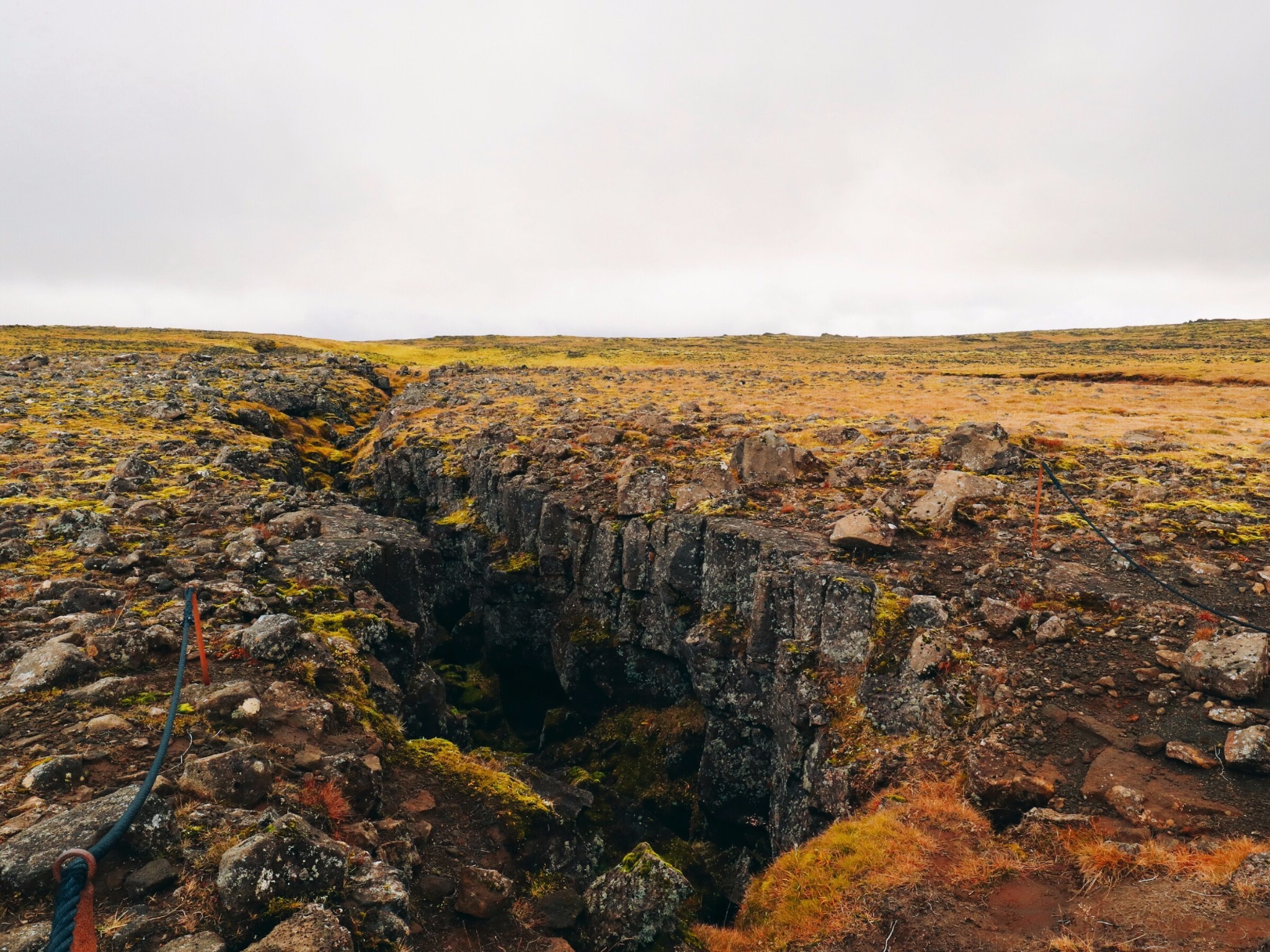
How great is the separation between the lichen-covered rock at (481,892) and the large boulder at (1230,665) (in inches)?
544

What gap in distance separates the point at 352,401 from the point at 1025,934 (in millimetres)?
57993

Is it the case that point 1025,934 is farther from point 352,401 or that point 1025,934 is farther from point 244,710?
point 352,401

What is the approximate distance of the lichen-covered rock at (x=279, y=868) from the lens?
25.2 ft

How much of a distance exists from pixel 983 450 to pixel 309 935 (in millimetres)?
24576

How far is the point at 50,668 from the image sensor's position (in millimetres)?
11219

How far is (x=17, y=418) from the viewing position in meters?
30.9

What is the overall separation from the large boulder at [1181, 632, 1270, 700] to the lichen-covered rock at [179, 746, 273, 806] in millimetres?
17058

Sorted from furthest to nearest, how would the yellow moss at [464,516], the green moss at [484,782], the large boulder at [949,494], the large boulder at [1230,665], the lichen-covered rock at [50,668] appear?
1. the yellow moss at [464,516]
2. the large boulder at [949,494]
3. the green moss at [484,782]
4. the large boulder at [1230,665]
5. the lichen-covered rock at [50,668]

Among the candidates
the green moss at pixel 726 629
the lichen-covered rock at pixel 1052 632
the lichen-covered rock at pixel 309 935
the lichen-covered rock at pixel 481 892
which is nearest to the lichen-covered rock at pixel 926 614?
the lichen-covered rock at pixel 1052 632

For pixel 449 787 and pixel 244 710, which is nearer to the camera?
pixel 244 710

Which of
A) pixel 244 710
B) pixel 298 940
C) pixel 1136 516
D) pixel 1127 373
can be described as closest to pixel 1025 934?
pixel 298 940

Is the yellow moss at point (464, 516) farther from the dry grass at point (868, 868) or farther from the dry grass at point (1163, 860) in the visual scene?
the dry grass at point (1163, 860)

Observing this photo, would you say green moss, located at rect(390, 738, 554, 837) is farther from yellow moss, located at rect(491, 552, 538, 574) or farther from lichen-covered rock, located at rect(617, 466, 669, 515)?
yellow moss, located at rect(491, 552, 538, 574)

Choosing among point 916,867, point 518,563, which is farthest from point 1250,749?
point 518,563
